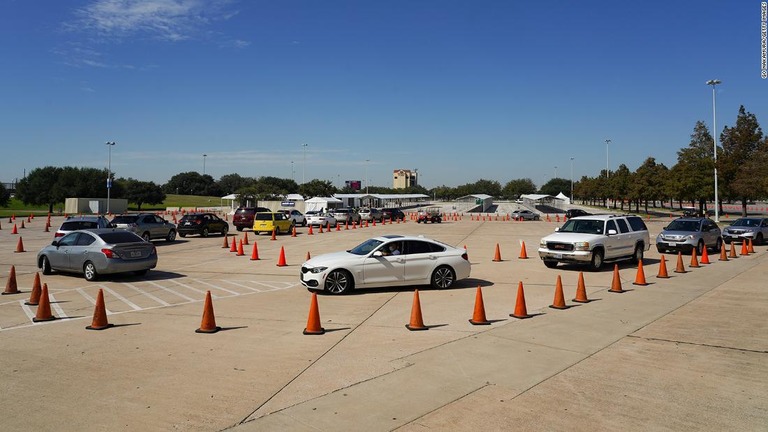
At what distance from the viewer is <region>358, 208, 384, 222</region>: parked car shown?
2239 inches

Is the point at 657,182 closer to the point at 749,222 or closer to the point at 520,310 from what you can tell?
the point at 749,222

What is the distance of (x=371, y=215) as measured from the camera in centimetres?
5722

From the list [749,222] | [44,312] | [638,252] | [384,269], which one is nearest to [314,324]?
[384,269]

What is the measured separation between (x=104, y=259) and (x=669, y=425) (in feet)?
46.8

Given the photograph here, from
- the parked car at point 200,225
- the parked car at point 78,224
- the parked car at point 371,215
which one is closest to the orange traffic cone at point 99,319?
the parked car at point 78,224

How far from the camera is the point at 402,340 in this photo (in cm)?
883

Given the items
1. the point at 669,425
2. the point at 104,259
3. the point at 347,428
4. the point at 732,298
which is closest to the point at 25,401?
the point at 347,428

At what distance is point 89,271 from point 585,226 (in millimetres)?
15646

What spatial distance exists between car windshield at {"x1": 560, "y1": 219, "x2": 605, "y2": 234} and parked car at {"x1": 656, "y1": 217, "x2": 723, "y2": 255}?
6.08m

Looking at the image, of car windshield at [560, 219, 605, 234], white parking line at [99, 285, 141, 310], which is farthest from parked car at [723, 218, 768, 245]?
white parking line at [99, 285, 141, 310]

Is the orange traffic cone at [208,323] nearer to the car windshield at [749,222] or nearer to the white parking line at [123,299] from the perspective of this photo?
the white parking line at [123,299]

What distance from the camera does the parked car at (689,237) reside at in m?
23.2

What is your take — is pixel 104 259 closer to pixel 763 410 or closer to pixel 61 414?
pixel 61 414

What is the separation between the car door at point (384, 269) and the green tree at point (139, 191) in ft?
348
